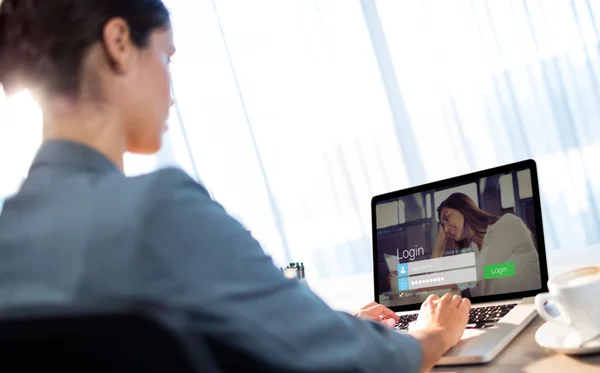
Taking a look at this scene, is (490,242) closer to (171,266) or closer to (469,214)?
(469,214)

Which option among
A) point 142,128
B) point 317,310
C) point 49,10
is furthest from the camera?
point 142,128

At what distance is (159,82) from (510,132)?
2.38 meters

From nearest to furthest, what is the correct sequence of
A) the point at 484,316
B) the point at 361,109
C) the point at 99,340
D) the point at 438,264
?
the point at 99,340 → the point at 484,316 → the point at 438,264 → the point at 361,109

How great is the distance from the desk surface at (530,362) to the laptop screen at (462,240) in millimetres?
265

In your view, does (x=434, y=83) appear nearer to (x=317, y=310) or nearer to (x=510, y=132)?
(x=510, y=132)

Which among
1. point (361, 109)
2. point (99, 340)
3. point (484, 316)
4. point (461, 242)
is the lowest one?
point (484, 316)

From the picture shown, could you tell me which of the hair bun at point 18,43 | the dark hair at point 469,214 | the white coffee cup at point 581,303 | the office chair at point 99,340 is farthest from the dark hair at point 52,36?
the dark hair at point 469,214

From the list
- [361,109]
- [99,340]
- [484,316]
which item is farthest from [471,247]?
[361,109]

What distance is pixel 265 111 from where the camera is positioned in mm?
3434

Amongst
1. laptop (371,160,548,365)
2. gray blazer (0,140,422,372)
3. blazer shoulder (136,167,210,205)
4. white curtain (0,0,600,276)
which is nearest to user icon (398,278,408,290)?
laptop (371,160,548,365)

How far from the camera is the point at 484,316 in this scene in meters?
1.10

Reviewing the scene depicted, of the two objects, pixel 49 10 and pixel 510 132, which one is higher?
pixel 49 10

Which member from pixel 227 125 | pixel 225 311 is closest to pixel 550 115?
pixel 227 125

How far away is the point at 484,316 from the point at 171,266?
0.74m
